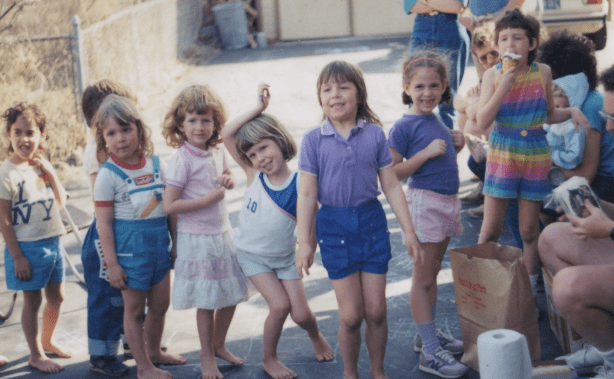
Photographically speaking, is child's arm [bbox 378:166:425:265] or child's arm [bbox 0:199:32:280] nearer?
child's arm [bbox 378:166:425:265]

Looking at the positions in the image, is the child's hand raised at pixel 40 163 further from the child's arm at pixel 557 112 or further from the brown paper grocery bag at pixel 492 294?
the child's arm at pixel 557 112

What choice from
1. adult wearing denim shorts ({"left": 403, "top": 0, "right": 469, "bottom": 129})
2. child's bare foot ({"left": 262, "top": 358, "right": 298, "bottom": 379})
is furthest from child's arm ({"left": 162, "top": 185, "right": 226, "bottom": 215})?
adult wearing denim shorts ({"left": 403, "top": 0, "right": 469, "bottom": 129})

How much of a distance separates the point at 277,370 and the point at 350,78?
1.37m

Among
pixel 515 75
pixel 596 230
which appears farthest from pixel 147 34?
pixel 596 230

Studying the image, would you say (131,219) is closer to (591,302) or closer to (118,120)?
(118,120)

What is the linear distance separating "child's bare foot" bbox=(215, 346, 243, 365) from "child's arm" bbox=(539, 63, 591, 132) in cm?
191

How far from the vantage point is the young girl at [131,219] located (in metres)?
3.36

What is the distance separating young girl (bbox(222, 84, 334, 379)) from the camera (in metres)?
3.27

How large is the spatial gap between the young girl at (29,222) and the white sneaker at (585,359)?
237 cm

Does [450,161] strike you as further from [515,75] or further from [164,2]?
[164,2]

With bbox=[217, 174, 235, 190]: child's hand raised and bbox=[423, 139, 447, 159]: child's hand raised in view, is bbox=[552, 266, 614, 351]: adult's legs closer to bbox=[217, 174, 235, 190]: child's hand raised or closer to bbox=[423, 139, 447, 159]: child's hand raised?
bbox=[423, 139, 447, 159]: child's hand raised

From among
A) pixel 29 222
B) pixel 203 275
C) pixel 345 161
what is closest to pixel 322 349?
pixel 203 275

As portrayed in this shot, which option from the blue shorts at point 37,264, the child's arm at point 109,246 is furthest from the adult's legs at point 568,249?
the blue shorts at point 37,264

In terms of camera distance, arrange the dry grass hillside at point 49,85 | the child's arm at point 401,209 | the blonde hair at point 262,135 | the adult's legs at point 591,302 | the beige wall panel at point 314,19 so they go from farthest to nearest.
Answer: the beige wall panel at point 314,19, the dry grass hillside at point 49,85, the blonde hair at point 262,135, the child's arm at point 401,209, the adult's legs at point 591,302
